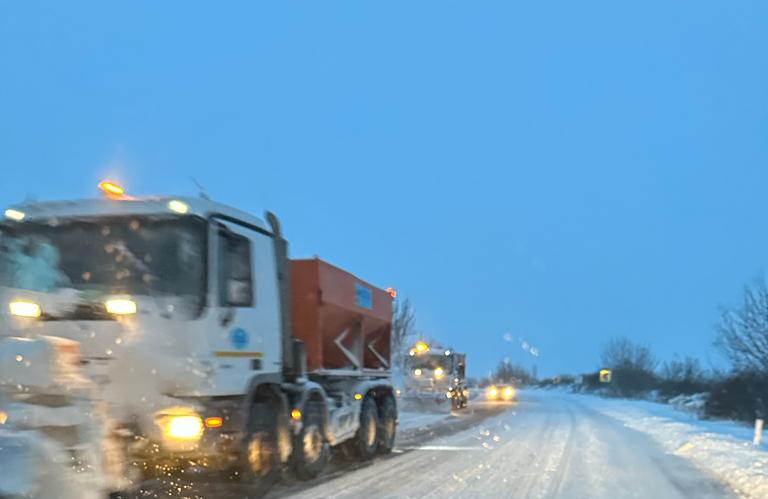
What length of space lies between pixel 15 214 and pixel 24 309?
1.12 m

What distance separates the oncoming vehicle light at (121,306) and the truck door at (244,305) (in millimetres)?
820

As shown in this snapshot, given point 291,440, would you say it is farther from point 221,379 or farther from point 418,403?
point 418,403

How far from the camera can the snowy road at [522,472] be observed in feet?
33.0

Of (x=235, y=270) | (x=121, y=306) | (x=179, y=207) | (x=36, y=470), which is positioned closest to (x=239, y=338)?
(x=235, y=270)

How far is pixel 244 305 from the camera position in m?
8.76

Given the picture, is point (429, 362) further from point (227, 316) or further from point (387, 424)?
point (227, 316)

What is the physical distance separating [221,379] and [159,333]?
85cm

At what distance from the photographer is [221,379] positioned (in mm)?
8227

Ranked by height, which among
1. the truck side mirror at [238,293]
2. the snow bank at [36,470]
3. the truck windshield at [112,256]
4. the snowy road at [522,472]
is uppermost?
the truck windshield at [112,256]

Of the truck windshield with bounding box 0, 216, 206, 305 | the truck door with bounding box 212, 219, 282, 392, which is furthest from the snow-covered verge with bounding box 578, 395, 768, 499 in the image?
the truck windshield with bounding box 0, 216, 206, 305

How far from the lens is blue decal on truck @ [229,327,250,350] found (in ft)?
27.8

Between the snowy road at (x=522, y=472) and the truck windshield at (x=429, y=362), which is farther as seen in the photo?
the truck windshield at (x=429, y=362)

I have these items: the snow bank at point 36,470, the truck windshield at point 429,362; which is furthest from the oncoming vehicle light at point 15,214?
the truck windshield at point 429,362

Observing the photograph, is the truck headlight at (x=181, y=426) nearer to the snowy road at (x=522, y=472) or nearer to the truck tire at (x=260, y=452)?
the truck tire at (x=260, y=452)
